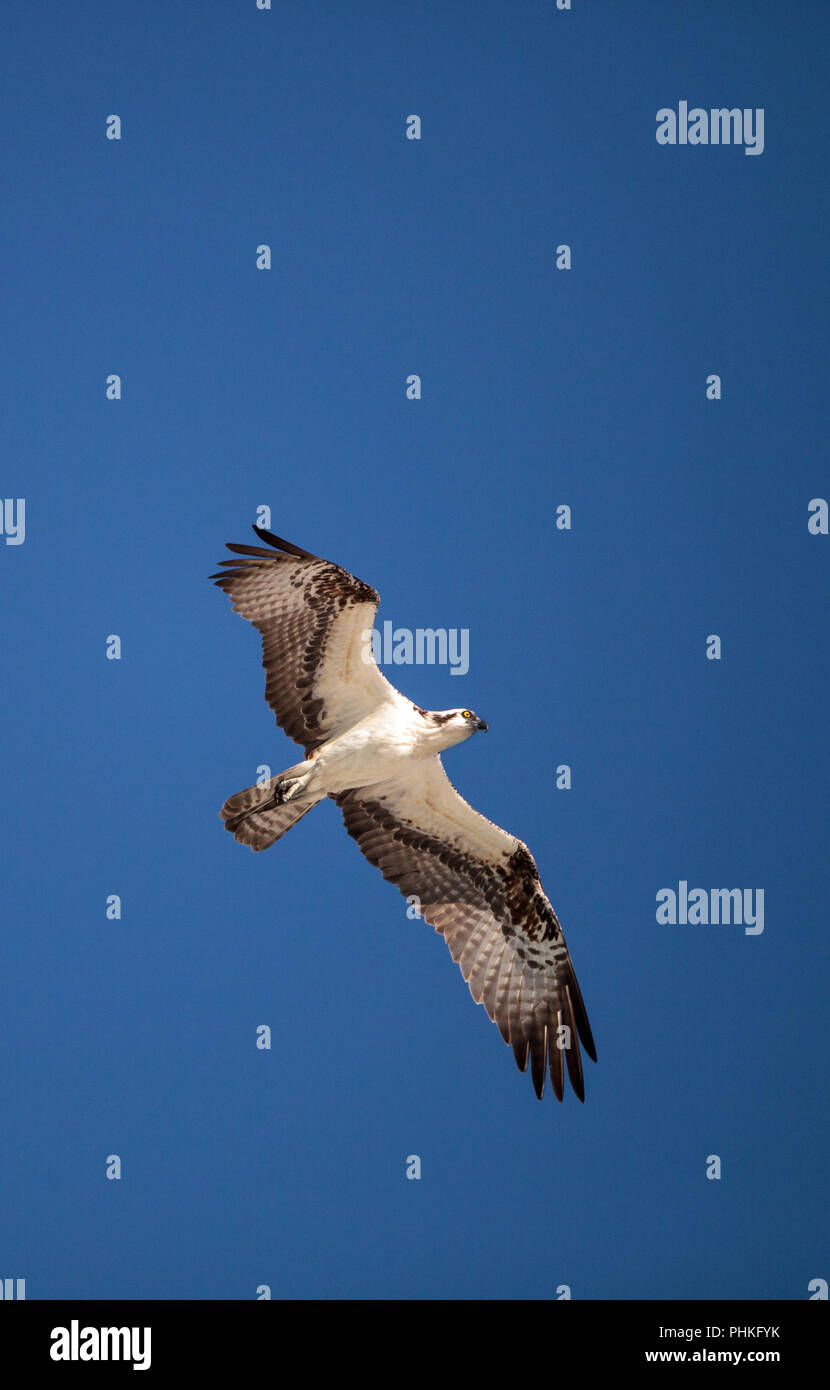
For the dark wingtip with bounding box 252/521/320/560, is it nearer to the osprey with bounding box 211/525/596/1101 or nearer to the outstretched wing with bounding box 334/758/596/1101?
the osprey with bounding box 211/525/596/1101

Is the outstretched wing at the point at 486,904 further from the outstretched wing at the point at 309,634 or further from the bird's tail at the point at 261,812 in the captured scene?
the bird's tail at the point at 261,812

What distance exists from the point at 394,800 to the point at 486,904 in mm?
798

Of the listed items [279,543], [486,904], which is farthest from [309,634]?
[486,904]

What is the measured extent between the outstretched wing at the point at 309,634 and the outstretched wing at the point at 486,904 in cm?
61

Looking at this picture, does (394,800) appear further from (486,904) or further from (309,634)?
(309,634)

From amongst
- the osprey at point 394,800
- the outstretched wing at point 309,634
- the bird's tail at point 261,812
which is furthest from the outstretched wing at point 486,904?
the bird's tail at point 261,812

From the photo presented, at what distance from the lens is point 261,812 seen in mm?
8617

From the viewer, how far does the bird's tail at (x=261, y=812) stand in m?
8.57

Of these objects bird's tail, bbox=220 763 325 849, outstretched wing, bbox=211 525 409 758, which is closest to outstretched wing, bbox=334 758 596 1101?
outstretched wing, bbox=211 525 409 758

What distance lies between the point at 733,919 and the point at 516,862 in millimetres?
2826

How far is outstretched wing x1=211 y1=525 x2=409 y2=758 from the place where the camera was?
8.71 m
